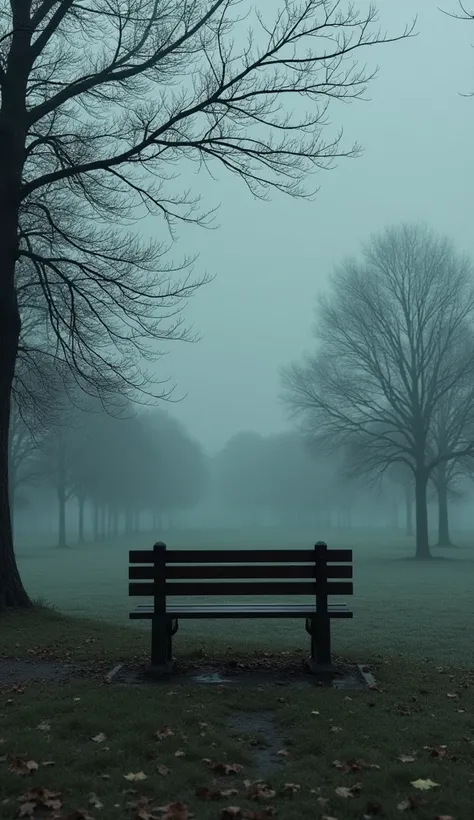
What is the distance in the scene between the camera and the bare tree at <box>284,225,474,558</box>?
128ft

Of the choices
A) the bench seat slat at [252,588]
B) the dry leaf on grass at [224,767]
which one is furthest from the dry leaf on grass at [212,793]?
the bench seat slat at [252,588]

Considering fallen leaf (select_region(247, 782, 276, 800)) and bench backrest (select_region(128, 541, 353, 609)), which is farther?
bench backrest (select_region(128, 541, 353, 609))

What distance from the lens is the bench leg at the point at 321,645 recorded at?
7.59 m

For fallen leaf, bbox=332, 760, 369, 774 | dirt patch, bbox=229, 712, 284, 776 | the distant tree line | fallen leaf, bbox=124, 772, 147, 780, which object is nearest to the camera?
fallen leaf, bbox=124, 772, 147, 780

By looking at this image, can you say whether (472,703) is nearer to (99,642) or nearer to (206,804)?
(206,804)

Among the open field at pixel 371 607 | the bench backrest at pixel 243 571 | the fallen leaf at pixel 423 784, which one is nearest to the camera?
the fallen leaf at pixel 423 784

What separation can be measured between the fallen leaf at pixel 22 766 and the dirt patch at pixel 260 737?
130 cm

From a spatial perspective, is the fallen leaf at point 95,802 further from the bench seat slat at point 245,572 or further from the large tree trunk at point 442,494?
the large tree trunk at point 442,494

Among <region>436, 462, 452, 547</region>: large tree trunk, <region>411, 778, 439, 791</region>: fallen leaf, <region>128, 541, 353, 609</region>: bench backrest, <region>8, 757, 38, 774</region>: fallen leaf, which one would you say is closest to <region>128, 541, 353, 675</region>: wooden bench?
<region>128, 541, 353, 609</region>: bench backrest

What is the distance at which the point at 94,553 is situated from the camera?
4969 centimetres

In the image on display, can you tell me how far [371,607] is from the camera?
19375mm

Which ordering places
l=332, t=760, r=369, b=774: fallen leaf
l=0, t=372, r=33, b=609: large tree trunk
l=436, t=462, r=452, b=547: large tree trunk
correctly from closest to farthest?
l=332, t=760, r=369, b=774: fallen leaf < l=0, t=372, r=33, b=609: large tree trunk < l=436, t=462, r=452, b=547: large tree trunk

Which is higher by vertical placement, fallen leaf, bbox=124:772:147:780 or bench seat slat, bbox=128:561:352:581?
bench seat slat, bbox=128:561:352:581

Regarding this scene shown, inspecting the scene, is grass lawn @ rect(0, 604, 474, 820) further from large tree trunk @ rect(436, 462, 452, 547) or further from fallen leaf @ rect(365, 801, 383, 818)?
large tree trunk @ rect(436, 462, 452, 547)
